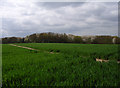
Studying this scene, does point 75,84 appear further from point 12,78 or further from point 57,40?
point 57,40

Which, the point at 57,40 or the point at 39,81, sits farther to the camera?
the point at 57,40

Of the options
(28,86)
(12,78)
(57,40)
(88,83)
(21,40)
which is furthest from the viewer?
(21,40)

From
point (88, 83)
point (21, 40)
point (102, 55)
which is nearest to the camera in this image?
point (88, 83)

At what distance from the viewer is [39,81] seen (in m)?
2.88

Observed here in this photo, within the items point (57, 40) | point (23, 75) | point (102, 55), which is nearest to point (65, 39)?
point (57, 40)

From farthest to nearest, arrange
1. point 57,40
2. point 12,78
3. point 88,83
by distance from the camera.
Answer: point 57,40, point 12,78, point 88,83

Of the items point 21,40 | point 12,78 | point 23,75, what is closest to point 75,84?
point 23,75

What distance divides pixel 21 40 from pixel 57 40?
84.9 feet

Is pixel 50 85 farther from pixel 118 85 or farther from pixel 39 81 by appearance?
pixel 118 85

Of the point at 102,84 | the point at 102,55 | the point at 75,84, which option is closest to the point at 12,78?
the point at 75,84

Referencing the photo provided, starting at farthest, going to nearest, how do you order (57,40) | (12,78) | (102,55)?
(57,40), (102,55), (12,78)

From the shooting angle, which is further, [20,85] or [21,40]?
[21,40]

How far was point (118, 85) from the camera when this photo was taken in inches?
109

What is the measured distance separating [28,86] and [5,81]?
0.79 m
